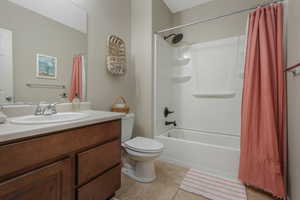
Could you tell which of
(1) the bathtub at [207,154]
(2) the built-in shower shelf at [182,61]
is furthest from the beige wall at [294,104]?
(2) the built-in shower shelf at [182,61]

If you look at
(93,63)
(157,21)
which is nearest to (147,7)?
(157,21)

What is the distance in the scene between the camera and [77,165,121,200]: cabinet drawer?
0.99 meters

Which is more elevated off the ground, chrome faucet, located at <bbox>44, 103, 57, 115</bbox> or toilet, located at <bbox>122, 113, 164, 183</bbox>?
chrome faucet, located at <bbox>44, 103, 57, 115</bbox>

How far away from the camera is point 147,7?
2.02 m

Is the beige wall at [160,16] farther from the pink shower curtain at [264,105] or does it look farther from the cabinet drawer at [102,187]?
the cabinet drawer at [102,187]

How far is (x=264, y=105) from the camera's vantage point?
1313 mm

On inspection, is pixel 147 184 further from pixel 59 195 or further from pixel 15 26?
pixel 15 26

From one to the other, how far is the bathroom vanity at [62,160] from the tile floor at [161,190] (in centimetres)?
22

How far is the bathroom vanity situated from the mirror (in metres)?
0.47

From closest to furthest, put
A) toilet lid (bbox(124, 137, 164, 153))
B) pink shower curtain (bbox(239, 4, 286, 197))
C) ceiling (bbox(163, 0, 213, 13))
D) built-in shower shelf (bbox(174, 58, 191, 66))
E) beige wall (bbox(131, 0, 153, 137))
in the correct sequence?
pink shower curtain (bbox(239, 4, 286, 197)), toilet lid (bbox(124, 137, 164, 153)), beige wall (bbox(131, 0, 153, 137)), ceiling (bbox(163, 0, 213, 13)), built-in shower shelf (bbox(174, 58, 191, 66))

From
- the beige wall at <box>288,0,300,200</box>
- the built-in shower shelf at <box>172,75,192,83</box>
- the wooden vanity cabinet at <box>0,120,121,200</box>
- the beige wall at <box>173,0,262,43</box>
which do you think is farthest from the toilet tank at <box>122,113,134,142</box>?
the beige wall at <box>173,0,262,43</box>

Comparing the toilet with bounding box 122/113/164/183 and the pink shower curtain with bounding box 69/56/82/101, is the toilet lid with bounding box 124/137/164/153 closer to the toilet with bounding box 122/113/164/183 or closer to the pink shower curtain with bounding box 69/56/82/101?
the toilet with bounding box 122/113/164/183

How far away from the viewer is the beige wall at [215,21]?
210 cm

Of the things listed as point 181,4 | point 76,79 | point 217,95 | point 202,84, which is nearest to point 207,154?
point 217,95
